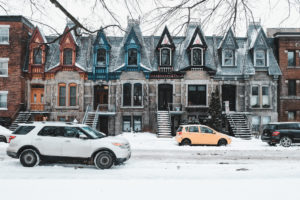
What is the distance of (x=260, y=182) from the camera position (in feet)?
23.3

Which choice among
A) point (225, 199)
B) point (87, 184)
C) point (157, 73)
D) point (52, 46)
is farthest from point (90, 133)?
point (52, 46)

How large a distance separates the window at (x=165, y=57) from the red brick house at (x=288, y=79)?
11939mm

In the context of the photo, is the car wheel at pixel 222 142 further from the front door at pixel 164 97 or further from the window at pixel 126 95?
the window at pixel 126 95

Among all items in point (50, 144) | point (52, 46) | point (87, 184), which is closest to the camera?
point (87, 184)

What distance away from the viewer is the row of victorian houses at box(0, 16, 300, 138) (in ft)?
81.9

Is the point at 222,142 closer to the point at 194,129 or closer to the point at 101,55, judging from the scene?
the point at 194,129

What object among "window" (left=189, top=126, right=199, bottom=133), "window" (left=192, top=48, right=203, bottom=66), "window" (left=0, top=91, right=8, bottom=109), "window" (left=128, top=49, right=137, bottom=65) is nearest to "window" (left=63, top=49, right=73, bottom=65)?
"window" (left=128, top=49, right=137, bottom=65)

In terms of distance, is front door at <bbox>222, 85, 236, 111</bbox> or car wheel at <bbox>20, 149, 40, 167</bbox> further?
front door at <bbox>222, 85, 236, 111</bbox>

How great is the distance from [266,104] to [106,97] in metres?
17.0

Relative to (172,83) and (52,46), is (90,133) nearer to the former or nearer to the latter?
(172,83)

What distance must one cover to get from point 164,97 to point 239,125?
7973mm

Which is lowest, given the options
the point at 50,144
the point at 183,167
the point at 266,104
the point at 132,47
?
the point at 183,167

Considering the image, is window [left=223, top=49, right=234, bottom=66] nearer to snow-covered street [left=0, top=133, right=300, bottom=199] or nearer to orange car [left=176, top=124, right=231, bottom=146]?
orange car [left=176, top=124, right=231, bottom=146]

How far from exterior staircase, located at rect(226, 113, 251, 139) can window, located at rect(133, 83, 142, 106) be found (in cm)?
904
